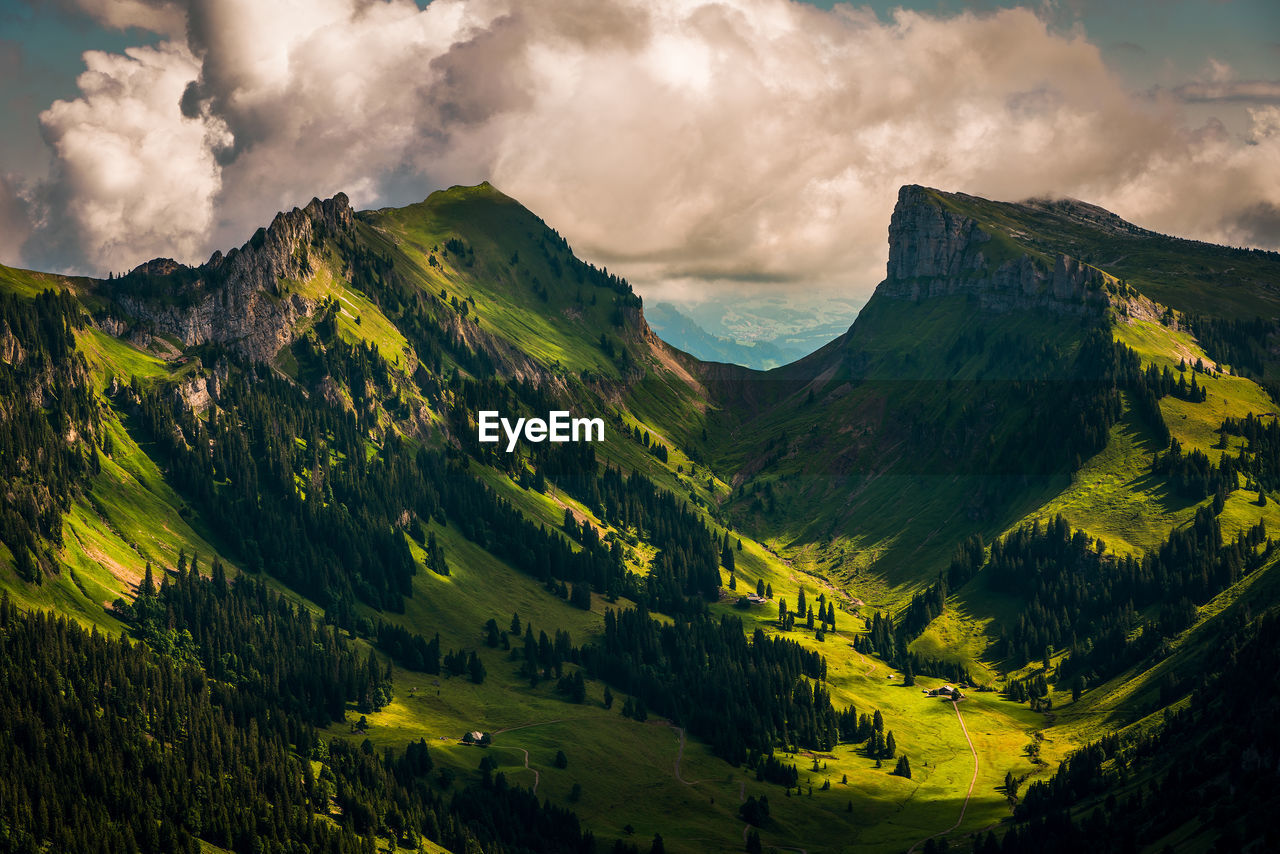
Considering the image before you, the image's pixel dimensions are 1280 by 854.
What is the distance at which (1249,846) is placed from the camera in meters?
175

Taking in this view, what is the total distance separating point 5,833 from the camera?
189 meters

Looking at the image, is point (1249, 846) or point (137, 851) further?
point (137, 851)

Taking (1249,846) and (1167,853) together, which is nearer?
(1249,846)

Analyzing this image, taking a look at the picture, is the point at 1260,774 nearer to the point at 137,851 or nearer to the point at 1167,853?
the point at 1167,853

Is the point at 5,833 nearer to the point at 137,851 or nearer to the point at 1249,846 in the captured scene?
the point at 137,851

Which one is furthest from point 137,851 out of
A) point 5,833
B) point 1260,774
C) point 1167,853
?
point 1260,774

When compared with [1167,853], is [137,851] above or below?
below

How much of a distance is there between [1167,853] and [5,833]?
182 m

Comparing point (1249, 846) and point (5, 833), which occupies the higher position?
point (1249, 846)

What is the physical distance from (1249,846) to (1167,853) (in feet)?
50.1

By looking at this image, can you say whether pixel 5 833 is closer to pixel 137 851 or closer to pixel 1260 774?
pixel 137 851

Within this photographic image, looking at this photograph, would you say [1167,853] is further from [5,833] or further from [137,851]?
[5,833]

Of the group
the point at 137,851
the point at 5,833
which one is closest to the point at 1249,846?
the point at 137,851

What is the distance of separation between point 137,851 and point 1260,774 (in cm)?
18514
